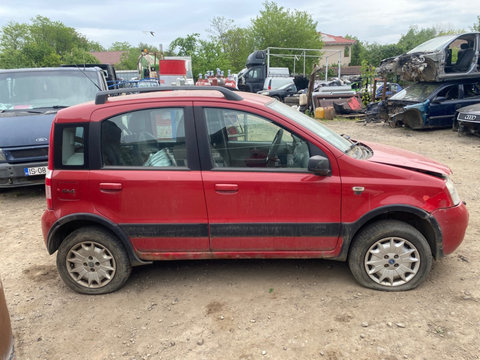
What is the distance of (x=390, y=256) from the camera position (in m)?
3.16

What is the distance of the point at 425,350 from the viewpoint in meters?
2.56

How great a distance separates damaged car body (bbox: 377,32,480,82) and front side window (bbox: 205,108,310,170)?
10474 mm

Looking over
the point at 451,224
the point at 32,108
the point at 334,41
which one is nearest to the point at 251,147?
the point at 451,224

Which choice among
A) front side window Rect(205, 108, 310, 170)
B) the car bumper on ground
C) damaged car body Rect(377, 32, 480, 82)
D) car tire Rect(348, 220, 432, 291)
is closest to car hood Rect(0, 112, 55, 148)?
front side window Rect(205, 108, 310, 170)

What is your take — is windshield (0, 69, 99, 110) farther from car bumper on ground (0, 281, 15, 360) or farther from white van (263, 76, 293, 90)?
white van (263, 76, 293, 90)

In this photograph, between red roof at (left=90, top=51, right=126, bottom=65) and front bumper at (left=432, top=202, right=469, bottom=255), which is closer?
front bumper at (left=432, top=202, right=469, bottom=255)

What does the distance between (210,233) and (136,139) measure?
1.03 metres

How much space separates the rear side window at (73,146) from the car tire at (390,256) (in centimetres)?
248

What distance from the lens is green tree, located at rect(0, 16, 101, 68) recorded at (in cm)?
4384

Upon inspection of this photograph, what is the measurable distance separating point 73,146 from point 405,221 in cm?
298

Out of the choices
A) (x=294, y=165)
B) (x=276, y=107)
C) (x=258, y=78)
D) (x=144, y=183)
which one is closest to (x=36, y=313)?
(x=144, y=183)

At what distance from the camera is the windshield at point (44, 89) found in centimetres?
646

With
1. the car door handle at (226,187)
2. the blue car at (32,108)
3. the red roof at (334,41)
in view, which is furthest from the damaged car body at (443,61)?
the red roof at (334,41)

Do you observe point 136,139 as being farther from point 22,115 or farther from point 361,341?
point 22,115
